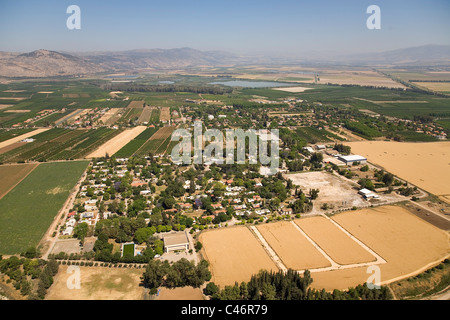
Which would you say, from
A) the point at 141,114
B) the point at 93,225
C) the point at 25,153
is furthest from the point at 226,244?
the point at 141,114

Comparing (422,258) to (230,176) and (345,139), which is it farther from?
(345,139)

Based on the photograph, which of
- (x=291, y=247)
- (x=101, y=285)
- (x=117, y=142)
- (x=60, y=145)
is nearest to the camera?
(x=101, y=285)

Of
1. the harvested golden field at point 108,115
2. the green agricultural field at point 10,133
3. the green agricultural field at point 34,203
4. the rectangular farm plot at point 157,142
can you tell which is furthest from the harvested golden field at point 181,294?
the harvested golden field at point 108,115

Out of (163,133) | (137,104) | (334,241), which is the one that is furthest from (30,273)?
(137,104)

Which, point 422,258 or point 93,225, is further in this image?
point 93,225

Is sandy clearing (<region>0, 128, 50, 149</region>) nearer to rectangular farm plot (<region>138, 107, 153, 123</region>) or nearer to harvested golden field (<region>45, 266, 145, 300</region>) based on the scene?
rectangular farm plot (<region>138, 107, 153, 123</region>)

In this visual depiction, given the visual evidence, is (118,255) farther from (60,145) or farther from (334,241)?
(60,145)

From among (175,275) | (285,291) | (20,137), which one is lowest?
(285,291)
